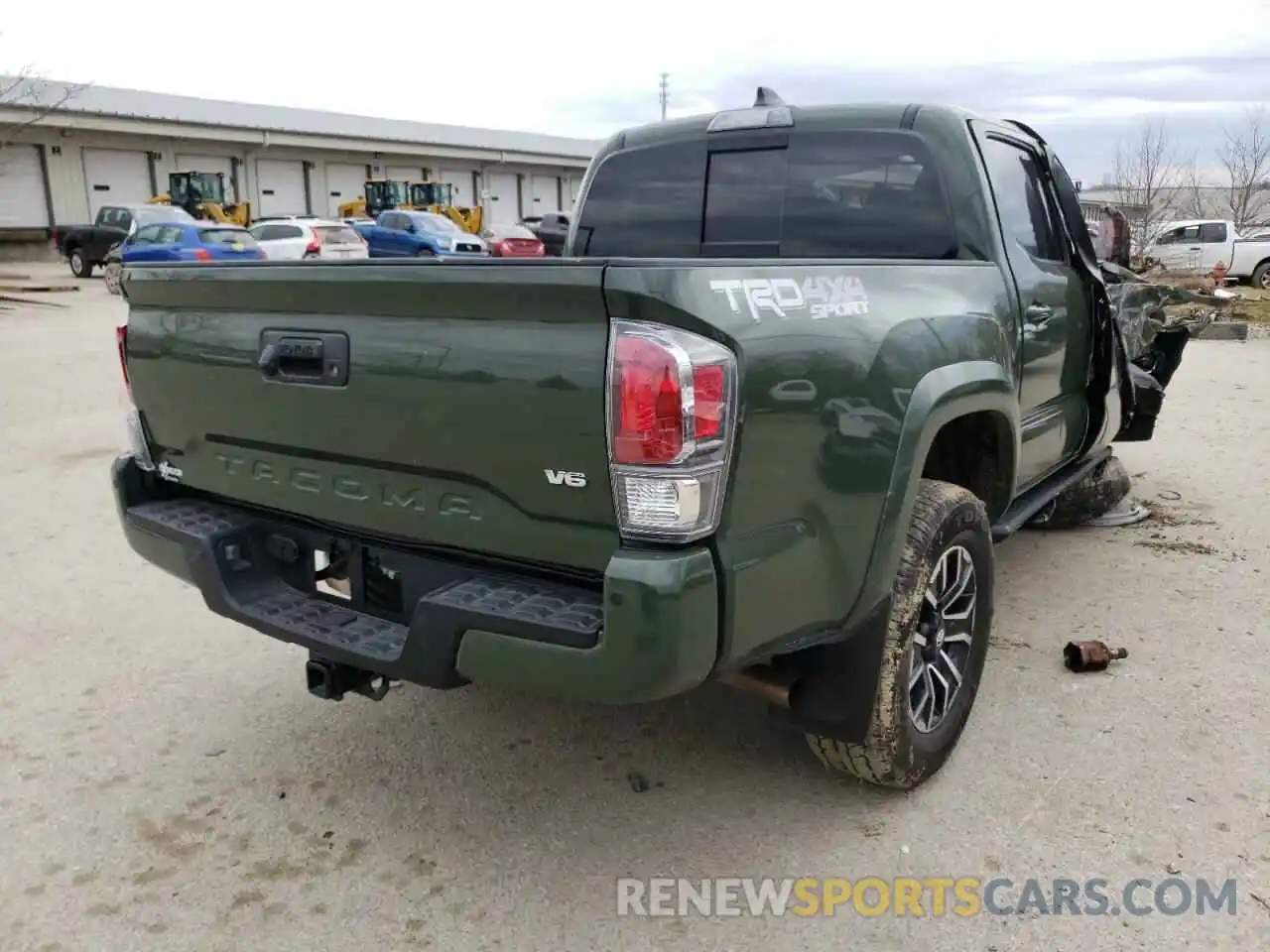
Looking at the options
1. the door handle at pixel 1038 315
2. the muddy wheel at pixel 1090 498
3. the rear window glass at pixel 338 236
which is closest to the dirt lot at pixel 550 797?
the muddy wheel at pixel 1090 498

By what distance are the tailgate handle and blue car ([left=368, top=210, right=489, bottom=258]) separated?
2422cm

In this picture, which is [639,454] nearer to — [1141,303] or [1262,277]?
[1141,303]

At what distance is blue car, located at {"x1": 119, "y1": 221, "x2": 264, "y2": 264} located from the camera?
20.8 metres

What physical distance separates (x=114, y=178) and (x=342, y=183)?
10.7 meters

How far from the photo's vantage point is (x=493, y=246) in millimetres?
28156

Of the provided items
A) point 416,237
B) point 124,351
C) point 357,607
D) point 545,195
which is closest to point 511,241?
point 416,237

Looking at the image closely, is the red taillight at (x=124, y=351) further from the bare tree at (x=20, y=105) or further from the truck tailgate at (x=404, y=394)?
the bare tree at (x=20, y=105)

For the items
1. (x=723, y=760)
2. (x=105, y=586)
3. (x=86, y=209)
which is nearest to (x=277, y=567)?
(x=723, y=760)

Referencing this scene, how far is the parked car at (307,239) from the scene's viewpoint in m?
23.0

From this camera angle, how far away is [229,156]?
142ft

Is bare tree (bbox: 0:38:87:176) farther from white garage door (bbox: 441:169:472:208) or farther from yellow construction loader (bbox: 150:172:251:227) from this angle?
white garage door (bbox: 441:169:472:208)

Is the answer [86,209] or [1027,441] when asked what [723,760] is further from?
[86,209]

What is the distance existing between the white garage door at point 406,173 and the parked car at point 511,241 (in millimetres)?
21364

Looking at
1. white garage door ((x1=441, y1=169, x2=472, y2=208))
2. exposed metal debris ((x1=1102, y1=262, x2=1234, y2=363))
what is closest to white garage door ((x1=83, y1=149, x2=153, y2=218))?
white garage door ((x1=441, y1=169, x2=472, y2=208))
